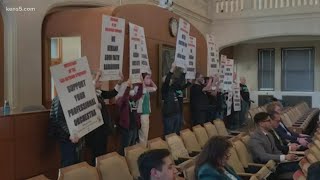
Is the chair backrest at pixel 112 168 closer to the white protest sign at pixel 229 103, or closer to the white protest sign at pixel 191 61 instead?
the white protest sign at pixel 191 61

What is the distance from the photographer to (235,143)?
485 centimetres

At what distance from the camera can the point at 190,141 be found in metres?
5.25

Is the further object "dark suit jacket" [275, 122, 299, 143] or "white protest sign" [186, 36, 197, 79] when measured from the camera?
"white protest sign" [186, 36, 197, 79]

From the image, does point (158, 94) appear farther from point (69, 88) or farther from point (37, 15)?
point (69, 88)

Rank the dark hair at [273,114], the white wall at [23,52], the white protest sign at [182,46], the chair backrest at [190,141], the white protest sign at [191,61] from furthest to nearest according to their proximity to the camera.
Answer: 1. the white protest sign at [191,61]
2. the white protest sign at [182,46]
3. the white wall at [23,52]
4. the dark hair at [273,114]
5. the chair backrest at [190,141]

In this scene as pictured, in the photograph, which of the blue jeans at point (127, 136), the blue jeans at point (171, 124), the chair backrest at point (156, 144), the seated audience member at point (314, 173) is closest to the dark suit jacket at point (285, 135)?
the blue jeans at point (171, 124)

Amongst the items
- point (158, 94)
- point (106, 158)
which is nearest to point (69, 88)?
point (106, 158)

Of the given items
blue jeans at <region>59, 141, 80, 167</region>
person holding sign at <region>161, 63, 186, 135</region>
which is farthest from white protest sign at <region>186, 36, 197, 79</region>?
blue jeans at <region>59, 141, 80, 167</region>

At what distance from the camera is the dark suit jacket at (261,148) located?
488 cm

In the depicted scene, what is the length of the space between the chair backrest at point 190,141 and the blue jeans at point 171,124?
1.62m

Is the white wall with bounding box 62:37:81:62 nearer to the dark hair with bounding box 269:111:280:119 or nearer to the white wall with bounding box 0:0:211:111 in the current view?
the white wall with bounding box 0:0:211:111

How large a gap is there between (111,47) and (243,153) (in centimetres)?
194

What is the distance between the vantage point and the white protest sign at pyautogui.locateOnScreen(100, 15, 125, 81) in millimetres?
4965

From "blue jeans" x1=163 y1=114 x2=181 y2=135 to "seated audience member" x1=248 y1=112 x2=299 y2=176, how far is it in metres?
2.11
